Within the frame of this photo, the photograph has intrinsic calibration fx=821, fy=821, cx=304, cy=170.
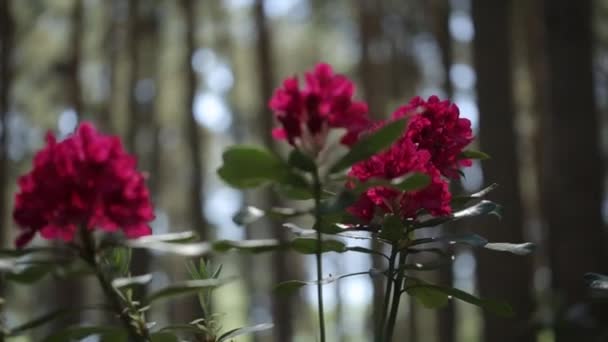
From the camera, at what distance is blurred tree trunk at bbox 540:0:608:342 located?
17.3ft

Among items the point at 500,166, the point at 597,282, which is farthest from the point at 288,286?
the point at 500,166

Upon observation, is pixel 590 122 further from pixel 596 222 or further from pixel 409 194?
pixel 409 194

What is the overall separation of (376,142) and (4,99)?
32.4 ft

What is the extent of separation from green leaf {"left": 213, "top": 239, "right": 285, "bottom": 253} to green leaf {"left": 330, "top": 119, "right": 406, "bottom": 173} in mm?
172

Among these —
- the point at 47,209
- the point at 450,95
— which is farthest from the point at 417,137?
the point at 450,95

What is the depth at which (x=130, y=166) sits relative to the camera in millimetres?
1278

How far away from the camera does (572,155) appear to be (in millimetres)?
5461

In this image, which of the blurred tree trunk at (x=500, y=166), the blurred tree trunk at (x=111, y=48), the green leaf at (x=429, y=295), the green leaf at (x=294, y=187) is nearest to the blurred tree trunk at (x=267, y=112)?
the blurred tree trunk at (x=111, y=48)

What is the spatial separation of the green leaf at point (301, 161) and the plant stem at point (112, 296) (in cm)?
33

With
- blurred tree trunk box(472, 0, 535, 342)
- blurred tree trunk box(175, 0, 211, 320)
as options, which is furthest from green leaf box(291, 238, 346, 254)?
blurred tree trunk box(175, 0, 211, 320)

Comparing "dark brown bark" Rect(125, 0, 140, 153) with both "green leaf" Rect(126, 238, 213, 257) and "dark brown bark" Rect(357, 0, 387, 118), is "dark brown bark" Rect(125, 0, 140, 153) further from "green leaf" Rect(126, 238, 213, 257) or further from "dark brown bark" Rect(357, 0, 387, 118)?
"green leaf" Rect(126, 238, 213, 257)

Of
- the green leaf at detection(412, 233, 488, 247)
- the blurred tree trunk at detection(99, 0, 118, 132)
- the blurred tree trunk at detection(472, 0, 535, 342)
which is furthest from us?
the blurred tree trunk at detection(99, 0, 118, 132)

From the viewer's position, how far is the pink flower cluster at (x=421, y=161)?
1476 mm

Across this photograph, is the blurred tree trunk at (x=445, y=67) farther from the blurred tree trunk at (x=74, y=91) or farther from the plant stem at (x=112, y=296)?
the plant stem at (x=112, y=296)
